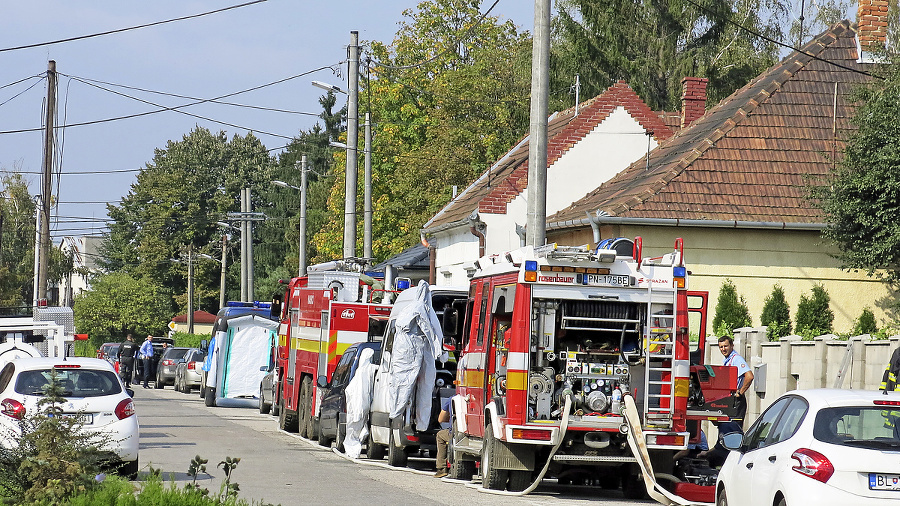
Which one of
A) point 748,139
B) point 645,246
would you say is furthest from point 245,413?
point 748,139

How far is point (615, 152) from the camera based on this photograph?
3600 centimetres

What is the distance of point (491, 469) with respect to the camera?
47.7 feet

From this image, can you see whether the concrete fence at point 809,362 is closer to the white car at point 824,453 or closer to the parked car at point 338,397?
the parked car at point 338,397

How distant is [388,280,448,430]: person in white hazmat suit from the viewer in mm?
17391

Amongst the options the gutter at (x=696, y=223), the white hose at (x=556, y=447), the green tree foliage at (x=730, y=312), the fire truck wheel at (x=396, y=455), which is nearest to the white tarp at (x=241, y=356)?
the gutter at (x=696, y=223)

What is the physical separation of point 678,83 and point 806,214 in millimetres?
22196

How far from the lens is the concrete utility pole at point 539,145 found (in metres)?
18.1

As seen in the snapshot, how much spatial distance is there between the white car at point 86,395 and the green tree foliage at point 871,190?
1313 cm

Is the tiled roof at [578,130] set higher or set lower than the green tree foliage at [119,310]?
higher

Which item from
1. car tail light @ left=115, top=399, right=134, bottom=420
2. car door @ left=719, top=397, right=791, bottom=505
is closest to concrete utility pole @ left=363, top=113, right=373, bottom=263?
car tail light @ left=115, top=399, right=134, bottom=420

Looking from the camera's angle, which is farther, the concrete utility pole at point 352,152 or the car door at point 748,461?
the concrete utility pole at point 352,152

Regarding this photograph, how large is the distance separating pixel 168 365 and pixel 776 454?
4038 centimetres

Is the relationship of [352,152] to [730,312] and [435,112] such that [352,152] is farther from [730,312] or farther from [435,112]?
[435,112]

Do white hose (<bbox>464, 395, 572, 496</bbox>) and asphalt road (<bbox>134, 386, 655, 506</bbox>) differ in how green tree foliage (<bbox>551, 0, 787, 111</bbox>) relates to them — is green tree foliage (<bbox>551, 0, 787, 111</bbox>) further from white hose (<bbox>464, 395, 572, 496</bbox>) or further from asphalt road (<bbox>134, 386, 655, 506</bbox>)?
white hose (<bbox>464, 395, 572, 496</bbox>)
